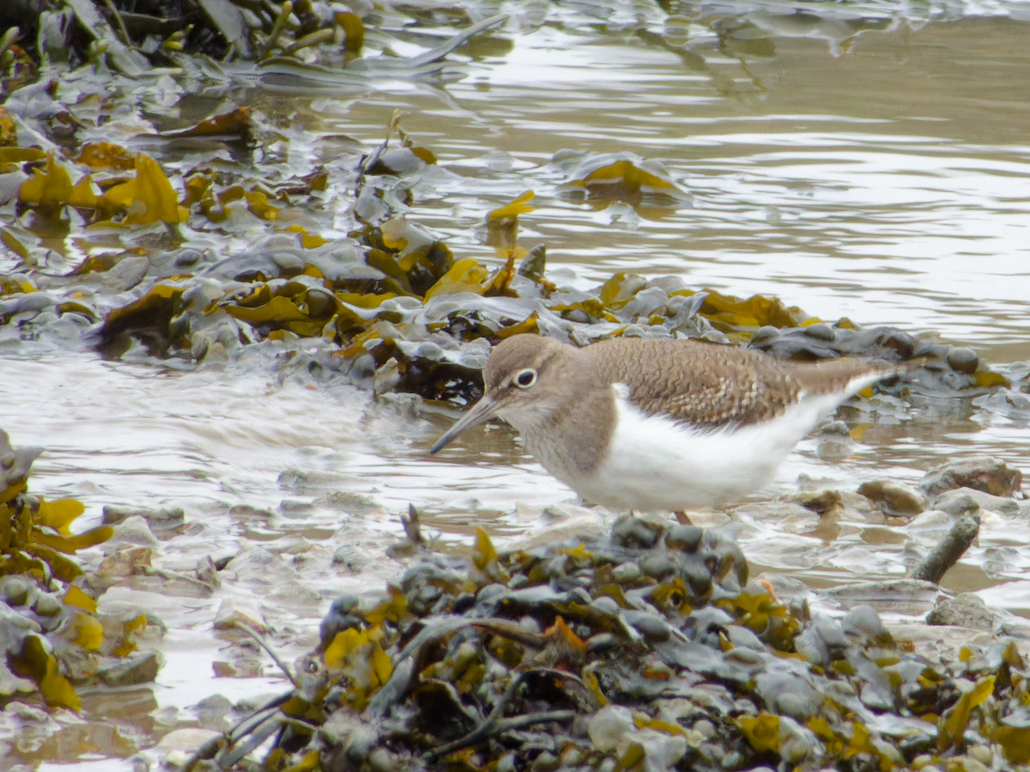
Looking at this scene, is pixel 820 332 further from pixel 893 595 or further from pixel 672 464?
pixel 893 595

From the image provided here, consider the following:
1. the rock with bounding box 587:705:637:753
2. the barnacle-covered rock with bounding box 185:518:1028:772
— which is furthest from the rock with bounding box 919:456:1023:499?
the rock with bounding box 587:705:637:753

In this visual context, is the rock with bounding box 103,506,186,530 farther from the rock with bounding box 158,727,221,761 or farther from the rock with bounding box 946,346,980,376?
the rock with bounding box 946,346,980,376

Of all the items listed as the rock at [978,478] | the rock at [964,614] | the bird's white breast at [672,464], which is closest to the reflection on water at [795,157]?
the rock at [978,478]

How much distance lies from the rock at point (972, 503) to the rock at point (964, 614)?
0.71 metres

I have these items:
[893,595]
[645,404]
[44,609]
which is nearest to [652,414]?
[645,404]

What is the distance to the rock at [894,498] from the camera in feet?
13.0

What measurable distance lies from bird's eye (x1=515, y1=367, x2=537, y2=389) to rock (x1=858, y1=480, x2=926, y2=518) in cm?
116

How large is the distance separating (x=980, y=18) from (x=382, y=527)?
945 cm

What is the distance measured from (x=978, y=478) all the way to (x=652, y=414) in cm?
119

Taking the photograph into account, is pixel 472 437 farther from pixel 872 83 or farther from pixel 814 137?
pixel 872 83

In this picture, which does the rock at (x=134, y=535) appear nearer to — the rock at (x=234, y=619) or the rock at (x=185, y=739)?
the rock at (x=234, y=619)

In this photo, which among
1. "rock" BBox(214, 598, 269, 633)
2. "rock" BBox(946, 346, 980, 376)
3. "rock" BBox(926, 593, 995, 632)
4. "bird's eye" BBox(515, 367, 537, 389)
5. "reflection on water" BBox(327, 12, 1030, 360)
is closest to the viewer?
"rock" BBox(214, 598, 269, 633)

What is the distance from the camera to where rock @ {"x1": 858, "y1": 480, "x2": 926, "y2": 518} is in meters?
3.96

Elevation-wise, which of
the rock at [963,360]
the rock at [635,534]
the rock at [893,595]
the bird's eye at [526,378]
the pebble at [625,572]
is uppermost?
the rock at [635,534]
